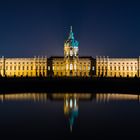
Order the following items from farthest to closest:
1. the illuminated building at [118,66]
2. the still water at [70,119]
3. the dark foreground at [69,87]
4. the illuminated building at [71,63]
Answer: the illuminated building at [118,66] < the illuminated building at [71,63] < the dark foreground at [69,87] < the still water at [70,119]

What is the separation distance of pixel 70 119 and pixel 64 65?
80208 millimetres

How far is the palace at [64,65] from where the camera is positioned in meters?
98.0

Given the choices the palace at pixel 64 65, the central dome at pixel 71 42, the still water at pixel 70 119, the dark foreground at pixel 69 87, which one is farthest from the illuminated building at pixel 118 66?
the still water at pixel 70 119

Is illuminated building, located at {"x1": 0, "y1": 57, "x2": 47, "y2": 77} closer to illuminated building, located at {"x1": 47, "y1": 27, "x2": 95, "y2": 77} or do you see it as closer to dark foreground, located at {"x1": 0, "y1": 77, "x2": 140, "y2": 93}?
illuminated building, located at {"x1": 47, "y1": 27, "x2": 95, "y2": 77}

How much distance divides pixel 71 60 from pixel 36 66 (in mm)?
12627

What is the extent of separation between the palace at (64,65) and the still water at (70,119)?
246 feet

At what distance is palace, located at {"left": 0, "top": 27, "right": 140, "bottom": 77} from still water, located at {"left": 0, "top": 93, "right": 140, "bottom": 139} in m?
74.9

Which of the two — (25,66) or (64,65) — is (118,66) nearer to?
(64,65)

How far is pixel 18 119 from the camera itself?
1700 centimetres

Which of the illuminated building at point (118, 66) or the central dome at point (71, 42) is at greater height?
the central dome at point (71, 42)

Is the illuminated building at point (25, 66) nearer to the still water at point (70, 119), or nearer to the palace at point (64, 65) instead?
the palace at point (64, 65)

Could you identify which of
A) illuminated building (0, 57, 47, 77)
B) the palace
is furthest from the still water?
illuminated building (0, 57, 47, 77)

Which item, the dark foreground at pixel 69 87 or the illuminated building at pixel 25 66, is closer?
the dark foreground at pixel 69 87

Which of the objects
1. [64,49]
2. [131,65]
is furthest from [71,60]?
[131,65]
